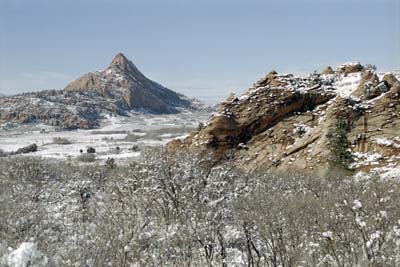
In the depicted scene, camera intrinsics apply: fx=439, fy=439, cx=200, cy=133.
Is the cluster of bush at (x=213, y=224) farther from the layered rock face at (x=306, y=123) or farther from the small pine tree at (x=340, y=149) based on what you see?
the layered rock face at (x=306, y=123)

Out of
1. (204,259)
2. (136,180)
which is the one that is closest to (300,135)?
Answer: (136,180)

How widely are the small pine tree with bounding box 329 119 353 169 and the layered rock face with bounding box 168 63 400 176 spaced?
0.41 metres

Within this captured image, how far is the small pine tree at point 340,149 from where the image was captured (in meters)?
38.0

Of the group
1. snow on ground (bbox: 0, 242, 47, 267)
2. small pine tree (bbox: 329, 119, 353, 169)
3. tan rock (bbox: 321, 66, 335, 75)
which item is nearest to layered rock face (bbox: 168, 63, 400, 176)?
tan rock (bbox: 321, 66, 335, 75)

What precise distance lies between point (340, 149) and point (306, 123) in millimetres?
8381

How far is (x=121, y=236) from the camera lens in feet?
62.0

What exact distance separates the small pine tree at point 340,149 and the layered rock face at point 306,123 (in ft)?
1.35

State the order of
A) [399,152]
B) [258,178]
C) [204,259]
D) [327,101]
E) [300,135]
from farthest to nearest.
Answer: [327,101], [300,135], [399,152], [258,178], [204,259]

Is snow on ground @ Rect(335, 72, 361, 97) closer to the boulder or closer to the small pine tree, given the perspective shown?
the boulder

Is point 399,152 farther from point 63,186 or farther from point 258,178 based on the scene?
point 63,186

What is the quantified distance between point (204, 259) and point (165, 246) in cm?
214

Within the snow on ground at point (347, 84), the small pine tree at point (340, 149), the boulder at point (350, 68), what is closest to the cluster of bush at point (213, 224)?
the small pine tree at point (340, 149)

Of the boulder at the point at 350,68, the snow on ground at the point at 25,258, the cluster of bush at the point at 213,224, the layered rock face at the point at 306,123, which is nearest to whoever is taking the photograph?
the snow on ground at the point at 25,258

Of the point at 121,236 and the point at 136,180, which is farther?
the point at 136,180
